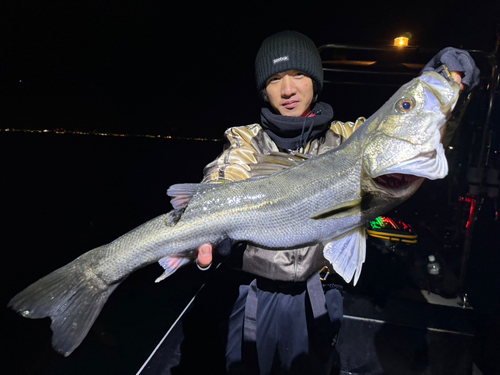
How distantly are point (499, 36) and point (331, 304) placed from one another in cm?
480

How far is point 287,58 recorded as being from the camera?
2562 mm

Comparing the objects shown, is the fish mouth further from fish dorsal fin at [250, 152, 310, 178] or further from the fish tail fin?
the fish tail fin

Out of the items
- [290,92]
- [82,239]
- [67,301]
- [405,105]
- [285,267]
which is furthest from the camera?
[82,239]

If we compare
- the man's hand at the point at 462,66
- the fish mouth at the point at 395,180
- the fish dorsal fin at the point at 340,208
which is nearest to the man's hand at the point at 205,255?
the fish dorsal fin at the point at 340,208

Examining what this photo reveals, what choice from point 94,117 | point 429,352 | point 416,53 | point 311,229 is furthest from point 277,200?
point 94,117

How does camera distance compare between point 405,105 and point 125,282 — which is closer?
point 405,105

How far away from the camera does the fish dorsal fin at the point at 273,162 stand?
194cm

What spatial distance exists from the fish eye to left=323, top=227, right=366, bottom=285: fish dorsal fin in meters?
0.83

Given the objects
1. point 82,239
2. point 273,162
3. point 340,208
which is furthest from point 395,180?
point 82,239

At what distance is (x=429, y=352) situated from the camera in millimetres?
3227

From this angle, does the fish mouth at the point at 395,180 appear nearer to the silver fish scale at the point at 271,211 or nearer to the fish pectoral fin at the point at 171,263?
the silver fish scale at the point at 271,211

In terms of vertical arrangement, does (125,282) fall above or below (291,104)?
below

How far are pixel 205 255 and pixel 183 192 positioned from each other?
46cm

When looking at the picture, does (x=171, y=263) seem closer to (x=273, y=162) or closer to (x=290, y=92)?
(x=273, y=162)
